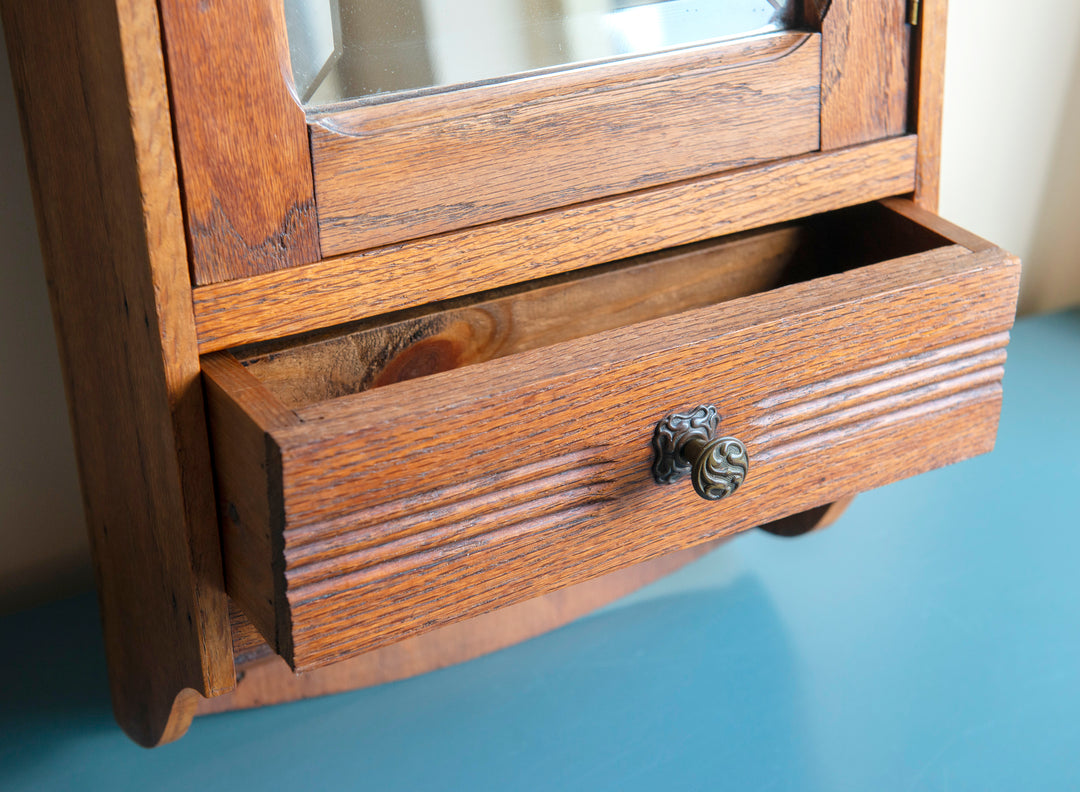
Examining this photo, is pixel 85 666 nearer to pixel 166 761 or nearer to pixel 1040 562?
pixel 166 761

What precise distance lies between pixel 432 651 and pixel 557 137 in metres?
0.39

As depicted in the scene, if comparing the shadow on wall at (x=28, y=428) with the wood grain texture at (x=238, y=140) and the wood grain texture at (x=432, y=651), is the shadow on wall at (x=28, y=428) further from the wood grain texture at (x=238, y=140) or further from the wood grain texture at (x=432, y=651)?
→ the wood grain texture at (x=238, y=140)

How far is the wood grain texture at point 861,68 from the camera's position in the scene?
58cm

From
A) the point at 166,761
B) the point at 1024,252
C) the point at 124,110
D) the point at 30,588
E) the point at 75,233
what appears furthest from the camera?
the point at 1024,252

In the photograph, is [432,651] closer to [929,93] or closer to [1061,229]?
[929,93]

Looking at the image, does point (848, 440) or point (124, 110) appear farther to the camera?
point (848, 440)

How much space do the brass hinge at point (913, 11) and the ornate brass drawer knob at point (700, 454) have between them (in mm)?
259

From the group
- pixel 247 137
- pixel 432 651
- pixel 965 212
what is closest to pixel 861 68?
pixel 247 137

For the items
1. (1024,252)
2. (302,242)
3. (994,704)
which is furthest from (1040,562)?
(302,242)

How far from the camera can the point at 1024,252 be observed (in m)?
1.17

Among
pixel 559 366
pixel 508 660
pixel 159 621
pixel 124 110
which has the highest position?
pixel 124 110

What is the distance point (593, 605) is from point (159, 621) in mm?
332

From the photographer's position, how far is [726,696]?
0.72m

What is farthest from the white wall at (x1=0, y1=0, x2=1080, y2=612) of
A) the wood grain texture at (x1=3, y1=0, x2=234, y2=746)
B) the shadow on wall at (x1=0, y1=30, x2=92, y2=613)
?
the wood grain texture at (x1=3, y1=0, x2=234, y2=746)
